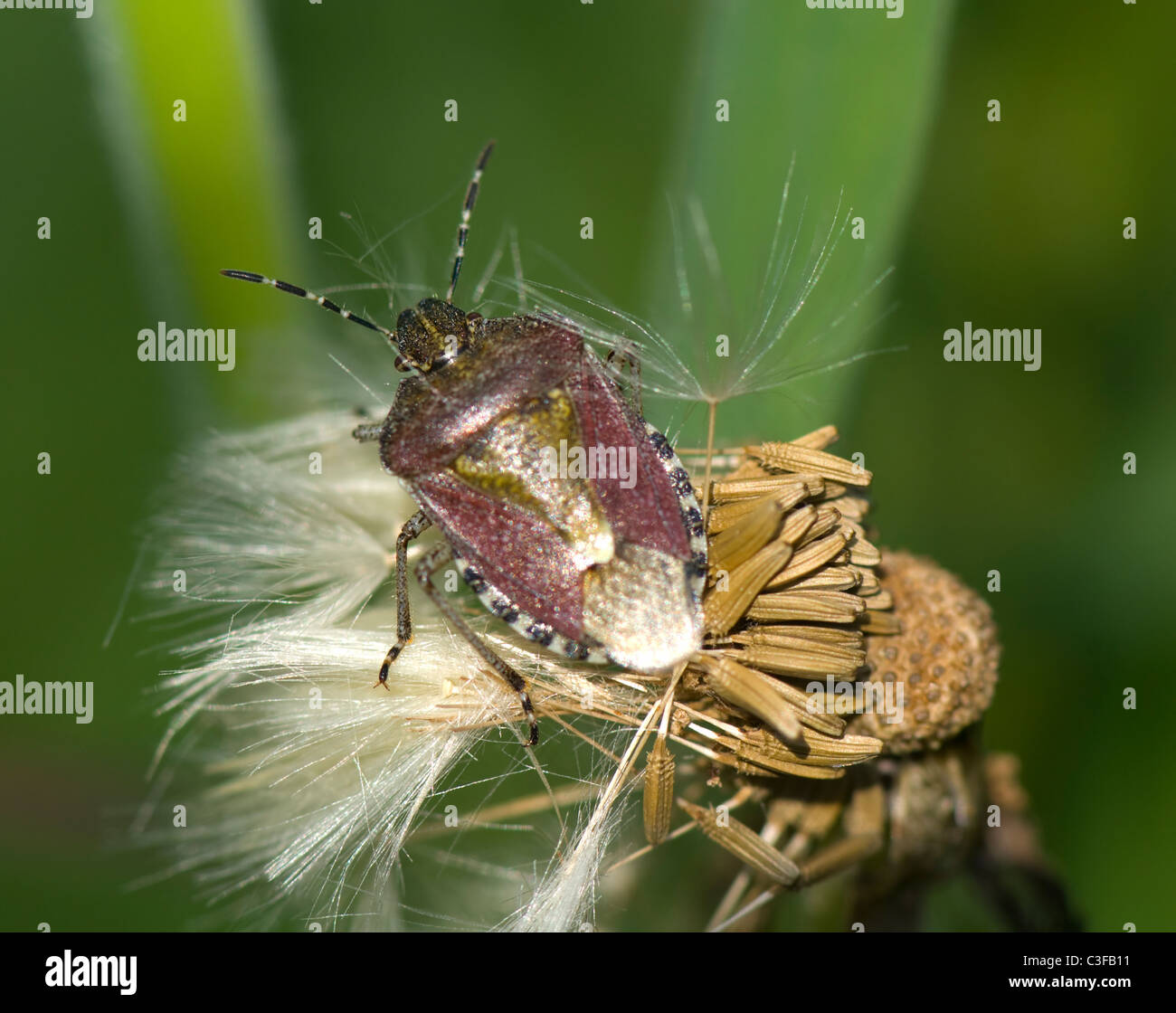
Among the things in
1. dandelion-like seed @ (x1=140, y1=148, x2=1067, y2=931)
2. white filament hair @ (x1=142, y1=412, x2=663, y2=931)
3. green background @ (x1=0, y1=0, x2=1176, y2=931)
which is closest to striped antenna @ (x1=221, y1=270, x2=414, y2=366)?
dandelion-like seed @ (x1=140, y1=148, x2=1067, y2=931)

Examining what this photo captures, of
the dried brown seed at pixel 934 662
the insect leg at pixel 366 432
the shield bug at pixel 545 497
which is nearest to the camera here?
the shield bug at pixel 545 497

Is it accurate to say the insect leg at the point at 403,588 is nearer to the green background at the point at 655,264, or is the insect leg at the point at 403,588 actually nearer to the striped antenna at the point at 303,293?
the striped antenna at the point at 303,293

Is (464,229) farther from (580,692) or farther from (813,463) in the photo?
(580,692)

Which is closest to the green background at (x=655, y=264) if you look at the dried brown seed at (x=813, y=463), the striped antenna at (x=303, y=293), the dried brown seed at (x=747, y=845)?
the striped antenna at (x=303, y=293)

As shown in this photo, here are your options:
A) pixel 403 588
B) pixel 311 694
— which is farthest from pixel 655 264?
pixel 311 694

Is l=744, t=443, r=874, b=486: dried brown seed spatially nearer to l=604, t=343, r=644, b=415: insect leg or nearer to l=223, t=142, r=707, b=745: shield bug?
l=223, t=142, r=707, b=745: shield bug

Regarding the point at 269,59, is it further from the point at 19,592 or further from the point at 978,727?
the point at 978,727

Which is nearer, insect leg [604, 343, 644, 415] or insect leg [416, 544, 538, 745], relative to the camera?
insect leg [416, 544, 538, 745]
